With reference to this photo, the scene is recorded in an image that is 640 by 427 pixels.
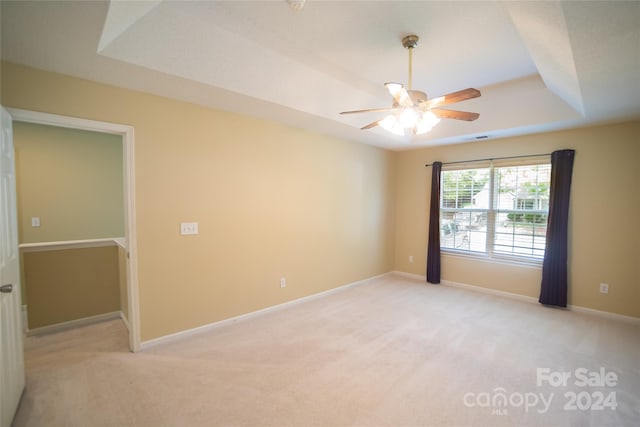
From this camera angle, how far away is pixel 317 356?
2.65 m

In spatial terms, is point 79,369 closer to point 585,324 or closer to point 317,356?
point 317,356

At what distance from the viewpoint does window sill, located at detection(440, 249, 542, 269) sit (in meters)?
4.16

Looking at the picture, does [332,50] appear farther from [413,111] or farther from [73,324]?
[73,324]

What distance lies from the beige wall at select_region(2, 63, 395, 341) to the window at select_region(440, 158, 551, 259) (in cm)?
181

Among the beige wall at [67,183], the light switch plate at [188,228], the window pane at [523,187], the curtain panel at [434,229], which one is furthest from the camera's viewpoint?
the curtain panel at [434,229]

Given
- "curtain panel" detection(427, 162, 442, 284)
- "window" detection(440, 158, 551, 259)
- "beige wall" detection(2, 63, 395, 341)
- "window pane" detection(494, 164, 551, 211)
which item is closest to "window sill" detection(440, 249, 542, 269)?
"window" detection(440, 158, 551, 259)

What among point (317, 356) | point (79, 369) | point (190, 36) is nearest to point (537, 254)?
point (317, 356)

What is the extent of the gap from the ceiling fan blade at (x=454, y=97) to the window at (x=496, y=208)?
2.89m

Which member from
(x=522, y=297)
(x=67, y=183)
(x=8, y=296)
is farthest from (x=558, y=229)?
(x=67, y=183)

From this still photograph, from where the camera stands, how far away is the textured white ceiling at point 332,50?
5.56ft

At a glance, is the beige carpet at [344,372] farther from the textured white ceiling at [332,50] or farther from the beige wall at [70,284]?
the textured white ceiling at [332,50]

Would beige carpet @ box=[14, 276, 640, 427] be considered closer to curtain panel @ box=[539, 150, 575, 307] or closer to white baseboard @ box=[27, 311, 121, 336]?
white baseboard @ box=[27, 311, 121, 336]

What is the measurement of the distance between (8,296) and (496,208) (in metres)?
5.57

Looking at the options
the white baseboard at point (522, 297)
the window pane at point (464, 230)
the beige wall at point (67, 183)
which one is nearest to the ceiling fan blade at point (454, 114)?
the window pane at point (464, 230)
